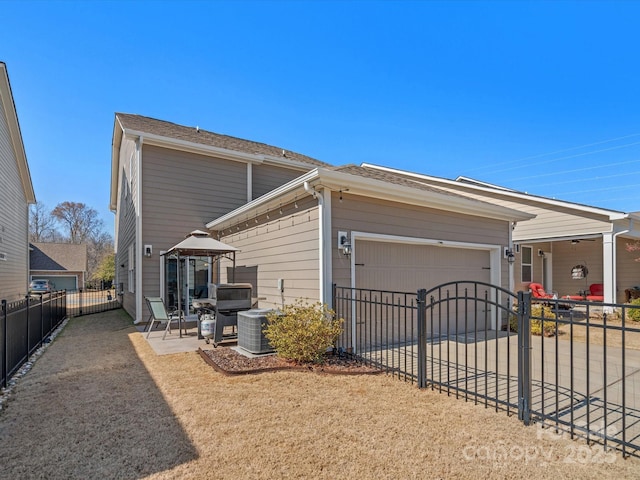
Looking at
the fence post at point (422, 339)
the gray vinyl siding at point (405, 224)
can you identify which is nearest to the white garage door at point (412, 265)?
the gray vinyl siding at point (405, 224)

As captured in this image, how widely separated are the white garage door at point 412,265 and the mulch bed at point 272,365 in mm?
1490

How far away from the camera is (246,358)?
5609 mm

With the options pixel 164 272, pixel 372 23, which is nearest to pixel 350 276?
pixel 164 272

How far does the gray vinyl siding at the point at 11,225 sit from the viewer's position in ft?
36.1

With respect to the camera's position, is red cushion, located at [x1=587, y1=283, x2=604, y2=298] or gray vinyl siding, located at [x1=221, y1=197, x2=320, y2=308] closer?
gray vinyl siding, located at [x1=221, y1=197, x2=320, y2=308]

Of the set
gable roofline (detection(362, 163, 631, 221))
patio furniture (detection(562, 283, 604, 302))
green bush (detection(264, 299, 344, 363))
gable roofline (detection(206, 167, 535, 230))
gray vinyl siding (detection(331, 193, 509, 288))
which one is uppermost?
gable roofline (detection(362, 163, 631, 221))

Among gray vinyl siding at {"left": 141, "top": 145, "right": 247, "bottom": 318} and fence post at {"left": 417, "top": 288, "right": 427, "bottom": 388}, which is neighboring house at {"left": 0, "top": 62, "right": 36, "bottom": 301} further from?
fence post at {"left": 417, "top": 288, "right": 427, "bottom": 388}

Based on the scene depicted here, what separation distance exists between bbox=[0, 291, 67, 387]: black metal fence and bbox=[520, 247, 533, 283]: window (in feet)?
48.4

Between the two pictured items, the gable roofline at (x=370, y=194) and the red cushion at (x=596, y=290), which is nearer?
the gable roofline at (x=370, y=194)

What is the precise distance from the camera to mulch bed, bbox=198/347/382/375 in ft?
16.3

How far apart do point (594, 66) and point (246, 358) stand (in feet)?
47.9

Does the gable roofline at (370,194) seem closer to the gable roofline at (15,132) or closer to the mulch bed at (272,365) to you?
the mulch bed at (272,365)

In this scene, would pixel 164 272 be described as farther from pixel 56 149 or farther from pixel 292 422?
pixel 56 149

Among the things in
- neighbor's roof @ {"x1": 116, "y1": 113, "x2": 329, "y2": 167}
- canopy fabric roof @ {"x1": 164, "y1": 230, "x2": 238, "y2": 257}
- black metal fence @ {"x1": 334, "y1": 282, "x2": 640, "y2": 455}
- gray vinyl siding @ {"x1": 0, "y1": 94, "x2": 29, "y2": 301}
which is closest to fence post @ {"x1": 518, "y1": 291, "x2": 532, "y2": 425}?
black metal fence @ {"x1": 334, "y1": 282, "x2": 640, "y2": 455}
